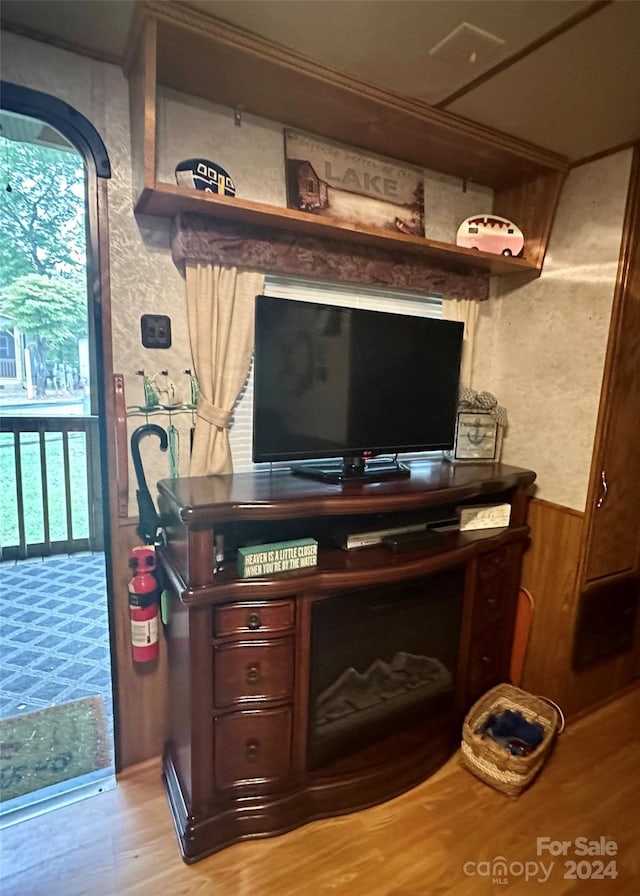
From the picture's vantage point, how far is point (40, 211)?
189 cm

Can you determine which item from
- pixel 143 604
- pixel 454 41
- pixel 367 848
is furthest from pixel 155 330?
pixel 367 848

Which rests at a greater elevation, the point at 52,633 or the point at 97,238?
the point at 97,238

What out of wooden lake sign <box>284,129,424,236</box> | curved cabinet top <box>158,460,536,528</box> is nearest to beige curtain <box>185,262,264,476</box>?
curved cabinet top <box>158,460,536,528</box>

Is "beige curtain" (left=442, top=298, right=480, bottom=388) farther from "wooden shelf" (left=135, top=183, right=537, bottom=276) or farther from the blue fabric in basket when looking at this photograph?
the blue fabric in basket

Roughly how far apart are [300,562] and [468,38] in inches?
59.0

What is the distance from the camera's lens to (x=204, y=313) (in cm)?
164

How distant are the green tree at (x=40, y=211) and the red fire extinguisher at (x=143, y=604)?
1023 millimetres

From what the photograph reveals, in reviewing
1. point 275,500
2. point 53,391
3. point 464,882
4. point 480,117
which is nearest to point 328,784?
point 464,882

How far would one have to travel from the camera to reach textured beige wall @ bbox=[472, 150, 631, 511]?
6.17 feet

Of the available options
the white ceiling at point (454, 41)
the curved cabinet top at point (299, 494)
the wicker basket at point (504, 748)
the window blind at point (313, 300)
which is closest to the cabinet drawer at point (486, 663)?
the wicker basket at point (504, 748)

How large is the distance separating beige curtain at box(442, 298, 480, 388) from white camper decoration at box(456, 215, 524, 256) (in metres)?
0.23

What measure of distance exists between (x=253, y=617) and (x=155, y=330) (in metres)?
0.97

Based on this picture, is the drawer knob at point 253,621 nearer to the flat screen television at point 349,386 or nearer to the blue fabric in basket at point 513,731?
the flat screen television at point 349,386

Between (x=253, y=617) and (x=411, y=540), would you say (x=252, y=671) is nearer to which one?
(x=253, y=617)
